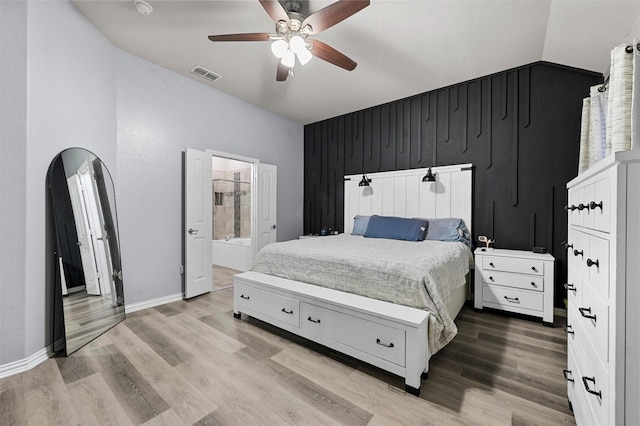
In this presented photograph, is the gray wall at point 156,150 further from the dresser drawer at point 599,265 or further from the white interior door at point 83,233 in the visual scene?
the dresser drawer at point 599,265

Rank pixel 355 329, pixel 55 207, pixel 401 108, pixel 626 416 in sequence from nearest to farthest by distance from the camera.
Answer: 1. pixel 626 416
2. pixel 355 329
3. pixel 55 207
4. pixel 401 108

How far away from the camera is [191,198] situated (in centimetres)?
345

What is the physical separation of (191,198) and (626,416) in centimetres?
374

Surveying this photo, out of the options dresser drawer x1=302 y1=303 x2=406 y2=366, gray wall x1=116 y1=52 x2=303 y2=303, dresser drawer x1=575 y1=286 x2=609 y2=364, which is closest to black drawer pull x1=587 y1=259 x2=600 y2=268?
dresser drawer x1=575 y1=286 x2=609 y2=364

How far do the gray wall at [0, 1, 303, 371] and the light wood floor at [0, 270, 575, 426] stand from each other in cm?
52

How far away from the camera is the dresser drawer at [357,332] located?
5.69ft

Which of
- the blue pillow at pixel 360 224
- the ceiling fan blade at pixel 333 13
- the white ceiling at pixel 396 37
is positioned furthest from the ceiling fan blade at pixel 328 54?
the blue pillow at pixel 360 224

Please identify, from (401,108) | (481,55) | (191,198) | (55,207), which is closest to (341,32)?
(481,55)

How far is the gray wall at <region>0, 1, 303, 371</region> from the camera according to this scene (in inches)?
74.3

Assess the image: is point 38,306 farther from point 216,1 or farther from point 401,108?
point 401,108

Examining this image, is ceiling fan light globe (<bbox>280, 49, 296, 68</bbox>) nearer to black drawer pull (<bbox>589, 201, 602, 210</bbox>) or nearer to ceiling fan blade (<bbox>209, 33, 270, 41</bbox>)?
ceiling fan blade (<bbox>209, 33, 270, 41</bbox>)

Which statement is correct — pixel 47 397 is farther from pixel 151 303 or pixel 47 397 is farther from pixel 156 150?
pixel 156 150

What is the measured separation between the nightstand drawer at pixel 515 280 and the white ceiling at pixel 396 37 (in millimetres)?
2154

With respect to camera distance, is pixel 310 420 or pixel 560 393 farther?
pixel 560 393
